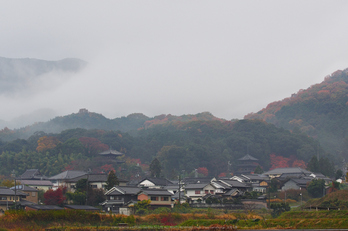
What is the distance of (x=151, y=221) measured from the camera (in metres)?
33.2

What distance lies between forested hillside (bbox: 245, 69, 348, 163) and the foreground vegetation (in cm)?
7315

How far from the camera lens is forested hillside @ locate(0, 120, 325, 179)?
3132 inches

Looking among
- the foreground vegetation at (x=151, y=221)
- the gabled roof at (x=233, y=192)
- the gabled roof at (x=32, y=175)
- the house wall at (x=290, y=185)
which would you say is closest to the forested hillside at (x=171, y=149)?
the gabled roof at (x=32, y=175)

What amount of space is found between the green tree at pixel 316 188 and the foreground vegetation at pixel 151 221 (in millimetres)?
Answer: 20986

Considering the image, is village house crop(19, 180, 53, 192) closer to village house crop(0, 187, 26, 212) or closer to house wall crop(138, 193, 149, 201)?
village house crop(0, 187, 26, 212)

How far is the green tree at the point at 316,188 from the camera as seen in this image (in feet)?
167

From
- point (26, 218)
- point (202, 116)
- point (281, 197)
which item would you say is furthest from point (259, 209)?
point (202, 116)

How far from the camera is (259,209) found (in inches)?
1688

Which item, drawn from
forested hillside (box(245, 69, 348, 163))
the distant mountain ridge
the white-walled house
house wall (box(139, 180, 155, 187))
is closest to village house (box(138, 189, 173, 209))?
the white-walled house

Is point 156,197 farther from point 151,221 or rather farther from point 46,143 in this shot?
point 46,143

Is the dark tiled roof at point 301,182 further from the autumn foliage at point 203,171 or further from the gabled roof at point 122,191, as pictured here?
the autumn foliage at point 203,171

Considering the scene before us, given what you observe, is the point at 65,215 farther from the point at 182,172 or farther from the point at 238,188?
the point at 182,172

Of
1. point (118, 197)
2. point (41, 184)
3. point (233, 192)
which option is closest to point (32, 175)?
point (41, 184)

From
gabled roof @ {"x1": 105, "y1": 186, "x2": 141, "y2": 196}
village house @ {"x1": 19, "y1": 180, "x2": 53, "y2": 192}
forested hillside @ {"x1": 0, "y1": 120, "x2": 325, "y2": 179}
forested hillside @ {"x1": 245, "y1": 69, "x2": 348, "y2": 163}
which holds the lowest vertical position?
gabled roof @ {"x1": 105, "y1": 186, "x2": 141, "y2": 196}
